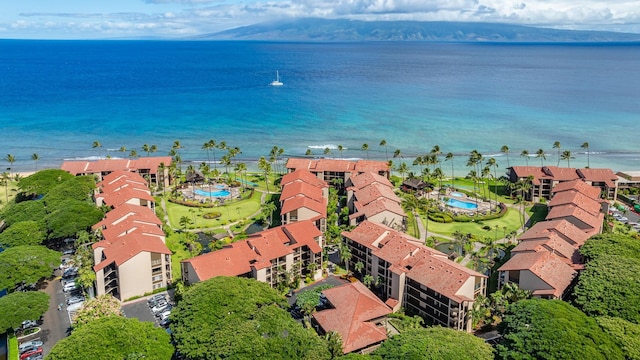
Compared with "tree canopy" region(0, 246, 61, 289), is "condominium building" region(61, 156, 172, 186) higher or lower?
higher

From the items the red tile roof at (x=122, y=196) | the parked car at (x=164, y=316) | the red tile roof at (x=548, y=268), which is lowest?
the parked car at (x=164, y=316)

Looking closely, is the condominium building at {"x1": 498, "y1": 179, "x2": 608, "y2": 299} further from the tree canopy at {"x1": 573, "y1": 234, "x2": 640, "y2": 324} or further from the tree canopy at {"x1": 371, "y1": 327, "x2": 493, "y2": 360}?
the tree canopy at {"x1": 371, "y1": 327, "x2": 493, "y2": 360}

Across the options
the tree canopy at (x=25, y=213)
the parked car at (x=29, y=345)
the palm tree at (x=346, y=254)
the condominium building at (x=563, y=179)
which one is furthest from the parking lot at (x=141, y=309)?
the condominium building at (x=563, y=179)

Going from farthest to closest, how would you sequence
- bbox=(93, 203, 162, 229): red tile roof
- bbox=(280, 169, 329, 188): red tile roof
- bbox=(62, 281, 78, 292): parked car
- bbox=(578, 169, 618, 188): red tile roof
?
bbox=(578, 169, 618, 188): red tile roof
bbox=(280, 169, 329, 188): red tile roof
bbox=(93, 203, 162, 229): red tile roof
bbox=(62, 281, 78, 292): parked car

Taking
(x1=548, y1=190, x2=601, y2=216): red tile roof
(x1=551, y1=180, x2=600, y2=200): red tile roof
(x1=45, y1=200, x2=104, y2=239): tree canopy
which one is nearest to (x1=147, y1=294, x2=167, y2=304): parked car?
(x1=45, y1=200, x2=104, y2=239): tree canopy

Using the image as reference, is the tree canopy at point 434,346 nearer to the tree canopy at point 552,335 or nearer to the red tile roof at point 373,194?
the tree canopy at point 552,335

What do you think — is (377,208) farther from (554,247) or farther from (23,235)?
Answer: (23,235)
